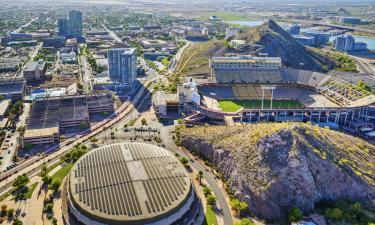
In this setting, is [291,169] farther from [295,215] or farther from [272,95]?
[272,95]

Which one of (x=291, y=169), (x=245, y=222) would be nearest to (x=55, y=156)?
(x=245, y=222)

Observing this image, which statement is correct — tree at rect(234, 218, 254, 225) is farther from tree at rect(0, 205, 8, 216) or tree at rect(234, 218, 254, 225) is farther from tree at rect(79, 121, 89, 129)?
tree at rect(79, 121, 89, 129)

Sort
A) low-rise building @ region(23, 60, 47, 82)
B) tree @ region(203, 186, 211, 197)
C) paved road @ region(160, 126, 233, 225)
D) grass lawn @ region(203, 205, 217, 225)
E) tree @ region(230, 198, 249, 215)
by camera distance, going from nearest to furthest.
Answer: grass lawn @ region(203, 205, 217, 225), tree @ region(230, 198, 249, 215), paved road @ region(160, 126, 233, 225), tree @ region(203, 186, 211, 197), low-rise building @ region(23, 60, 47, 82)

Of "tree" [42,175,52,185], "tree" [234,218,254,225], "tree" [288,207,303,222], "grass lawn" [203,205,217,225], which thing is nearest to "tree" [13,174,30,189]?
"tree" [42,175,52,185]

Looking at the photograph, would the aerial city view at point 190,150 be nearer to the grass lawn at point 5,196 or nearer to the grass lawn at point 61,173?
the grass lawn at point 61,173

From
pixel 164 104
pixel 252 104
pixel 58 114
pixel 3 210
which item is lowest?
pixel 3 210
